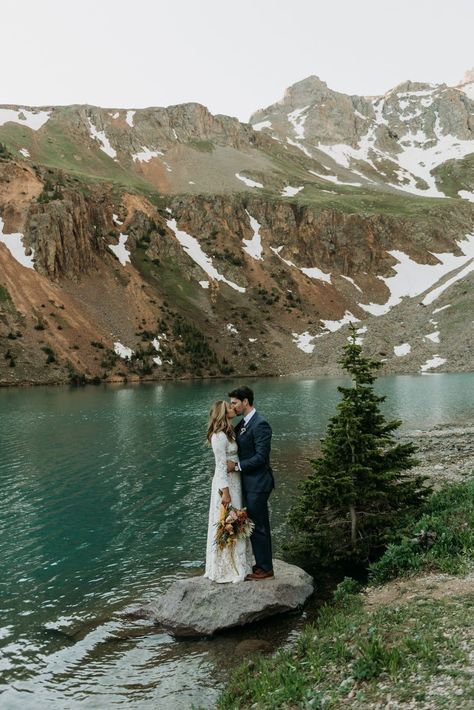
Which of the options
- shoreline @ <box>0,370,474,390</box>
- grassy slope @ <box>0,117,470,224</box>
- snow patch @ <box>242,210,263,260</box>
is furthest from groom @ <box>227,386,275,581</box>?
grassy slope @ <box>0,117,470,224</box>

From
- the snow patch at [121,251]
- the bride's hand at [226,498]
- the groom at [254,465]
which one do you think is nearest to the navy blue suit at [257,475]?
the groom at [254,465]

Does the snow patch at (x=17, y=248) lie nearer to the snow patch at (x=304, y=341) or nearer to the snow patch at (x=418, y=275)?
the snow patch at (x=304, y=341)

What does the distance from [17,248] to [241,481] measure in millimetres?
100421

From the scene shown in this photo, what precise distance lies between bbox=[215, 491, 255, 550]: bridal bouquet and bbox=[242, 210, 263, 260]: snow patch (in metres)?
128

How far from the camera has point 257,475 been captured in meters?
11.8

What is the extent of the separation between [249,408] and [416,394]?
54.7 meters

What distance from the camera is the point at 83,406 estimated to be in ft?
185

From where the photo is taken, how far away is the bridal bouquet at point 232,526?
38.1 feet

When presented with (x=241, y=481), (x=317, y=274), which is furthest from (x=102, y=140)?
(x=241, y=481)

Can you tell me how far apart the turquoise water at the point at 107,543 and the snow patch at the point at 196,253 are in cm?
7891

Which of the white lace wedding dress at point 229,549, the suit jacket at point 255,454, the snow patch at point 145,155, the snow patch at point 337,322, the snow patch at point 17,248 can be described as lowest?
the white lace wedding dress at point 229,549

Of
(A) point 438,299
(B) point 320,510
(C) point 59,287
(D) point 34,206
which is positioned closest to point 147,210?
(D) point 34,206

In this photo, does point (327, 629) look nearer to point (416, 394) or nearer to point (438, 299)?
point (416, 394)

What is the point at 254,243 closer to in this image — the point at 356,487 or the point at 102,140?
the point at 102,140
